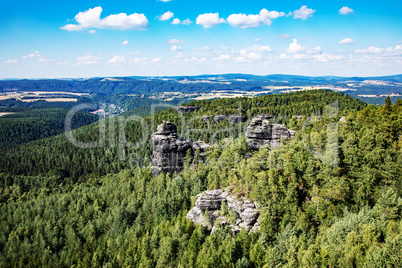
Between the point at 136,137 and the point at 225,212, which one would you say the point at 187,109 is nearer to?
the point at 136,137

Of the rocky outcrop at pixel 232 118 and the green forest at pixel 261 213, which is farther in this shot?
the rocky outcrop at pixel 232 118

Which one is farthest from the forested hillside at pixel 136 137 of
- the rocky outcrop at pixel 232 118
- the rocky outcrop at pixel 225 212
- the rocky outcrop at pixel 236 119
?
the rocky outcrop at pixel 225 212

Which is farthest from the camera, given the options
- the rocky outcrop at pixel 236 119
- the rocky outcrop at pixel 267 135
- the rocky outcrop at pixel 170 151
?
the rocky outcrop at pixel 236 119

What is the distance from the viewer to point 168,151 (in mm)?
77688

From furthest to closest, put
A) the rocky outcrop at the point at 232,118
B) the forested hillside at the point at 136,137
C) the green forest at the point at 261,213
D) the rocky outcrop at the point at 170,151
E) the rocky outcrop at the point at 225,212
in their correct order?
the rocky outcrop at the point at 232,118, the forested hillside at the point at 136,137, the rocky outcrop at the point at 170,151, the rocky outcrop at the point at 225,212, the green forest at the point at 261,213

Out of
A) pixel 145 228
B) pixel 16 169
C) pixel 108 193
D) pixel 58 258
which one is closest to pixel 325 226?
pixel 145 228

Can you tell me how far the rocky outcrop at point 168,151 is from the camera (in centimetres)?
7742

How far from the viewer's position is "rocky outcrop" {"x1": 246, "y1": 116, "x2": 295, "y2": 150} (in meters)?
68.1

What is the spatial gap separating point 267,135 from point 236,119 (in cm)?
6573

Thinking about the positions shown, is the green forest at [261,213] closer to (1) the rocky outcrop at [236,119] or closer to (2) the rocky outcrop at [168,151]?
(2) the rocky outcrop at [168,151]

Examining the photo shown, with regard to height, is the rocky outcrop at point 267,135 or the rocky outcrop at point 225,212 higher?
the rocky outcrop at point 267,135

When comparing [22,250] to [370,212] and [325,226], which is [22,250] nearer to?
[325,226]

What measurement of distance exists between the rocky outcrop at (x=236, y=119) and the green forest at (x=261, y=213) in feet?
178

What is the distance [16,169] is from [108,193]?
8602cm
